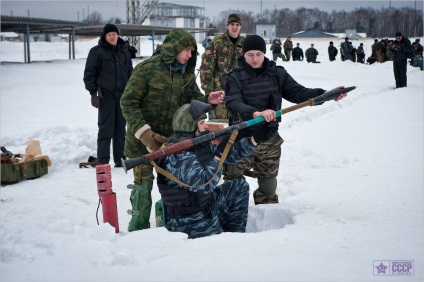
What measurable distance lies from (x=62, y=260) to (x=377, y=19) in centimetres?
10170

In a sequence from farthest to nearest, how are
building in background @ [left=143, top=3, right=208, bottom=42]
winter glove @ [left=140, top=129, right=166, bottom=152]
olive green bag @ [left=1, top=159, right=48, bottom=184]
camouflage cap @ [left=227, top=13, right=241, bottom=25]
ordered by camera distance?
building in background @ [left=143, top=3, right=208, bottom=42], olive green bag @ [left=1, top=159, right=48, bottom=184], camouflage cap @ [left=227, top=13, right=241, bottom=25], winter glove @ [left=140, top=129, right=166, bottom=152]

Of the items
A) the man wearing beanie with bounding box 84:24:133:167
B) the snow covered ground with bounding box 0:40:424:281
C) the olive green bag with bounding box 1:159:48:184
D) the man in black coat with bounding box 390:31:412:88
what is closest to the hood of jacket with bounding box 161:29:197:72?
the snow covered ground with bounding box 0:40:424:281

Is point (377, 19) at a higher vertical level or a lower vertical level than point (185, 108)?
higher

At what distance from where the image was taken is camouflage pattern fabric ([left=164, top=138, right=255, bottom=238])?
3.69m

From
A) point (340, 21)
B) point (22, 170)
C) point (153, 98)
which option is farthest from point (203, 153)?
point (340, 21)

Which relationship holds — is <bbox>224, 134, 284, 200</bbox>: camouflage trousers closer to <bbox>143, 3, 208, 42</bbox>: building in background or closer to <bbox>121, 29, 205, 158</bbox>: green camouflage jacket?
<bbox>121, 29, 205, 158</bbox>: green camouflage jacket

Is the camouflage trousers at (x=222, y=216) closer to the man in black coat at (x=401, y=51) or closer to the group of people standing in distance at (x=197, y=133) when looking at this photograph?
the group of people standing in distance at (x=197, y=133)

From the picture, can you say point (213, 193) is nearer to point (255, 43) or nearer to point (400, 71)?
point (255, 43)

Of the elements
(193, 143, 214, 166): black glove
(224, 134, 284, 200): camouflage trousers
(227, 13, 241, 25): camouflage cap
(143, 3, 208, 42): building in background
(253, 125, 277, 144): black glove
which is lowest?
(224, 134, 284, 200): camouflage trousers

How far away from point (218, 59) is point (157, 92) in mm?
1780

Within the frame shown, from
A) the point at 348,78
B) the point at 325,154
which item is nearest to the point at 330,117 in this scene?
the point at 325,154

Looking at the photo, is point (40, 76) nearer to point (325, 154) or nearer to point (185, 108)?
point (325, 154)

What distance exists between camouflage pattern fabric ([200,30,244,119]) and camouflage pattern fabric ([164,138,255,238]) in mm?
1844

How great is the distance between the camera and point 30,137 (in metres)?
8.12
